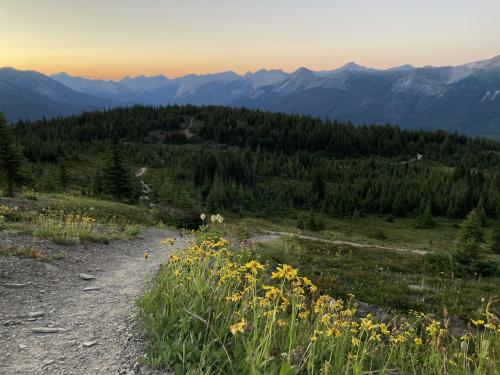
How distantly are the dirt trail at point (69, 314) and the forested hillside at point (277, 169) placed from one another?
45.9 metres

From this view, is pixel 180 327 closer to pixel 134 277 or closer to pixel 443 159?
pixel 134 277

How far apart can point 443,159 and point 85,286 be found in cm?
19558

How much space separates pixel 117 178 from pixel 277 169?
96.8 metres

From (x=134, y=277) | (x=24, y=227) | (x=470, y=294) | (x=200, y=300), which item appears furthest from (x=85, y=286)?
(x=470, y=294)

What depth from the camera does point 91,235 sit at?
54.6ft

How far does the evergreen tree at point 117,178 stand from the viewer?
5522cm

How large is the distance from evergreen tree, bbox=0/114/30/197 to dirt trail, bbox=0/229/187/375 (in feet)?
98.3

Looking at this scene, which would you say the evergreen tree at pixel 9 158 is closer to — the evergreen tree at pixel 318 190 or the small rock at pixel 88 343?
the small rock at pixel 88 343

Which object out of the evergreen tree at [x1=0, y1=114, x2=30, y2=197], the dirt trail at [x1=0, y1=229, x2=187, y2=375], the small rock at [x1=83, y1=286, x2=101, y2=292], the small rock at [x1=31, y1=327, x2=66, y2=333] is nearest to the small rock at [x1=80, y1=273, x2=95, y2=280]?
the dirt trail at [x1=0, y1=229, x2=187, y2=375]

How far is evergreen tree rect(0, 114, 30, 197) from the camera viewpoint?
38312mm

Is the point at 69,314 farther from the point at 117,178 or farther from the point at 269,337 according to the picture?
the point at 117,178

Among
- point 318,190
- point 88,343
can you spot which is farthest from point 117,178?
point 318,190

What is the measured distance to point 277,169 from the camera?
147625mm

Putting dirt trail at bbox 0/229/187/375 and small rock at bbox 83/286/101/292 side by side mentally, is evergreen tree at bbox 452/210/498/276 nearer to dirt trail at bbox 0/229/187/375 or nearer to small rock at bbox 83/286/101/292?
dirt trail at bbox 0/229/187/375
